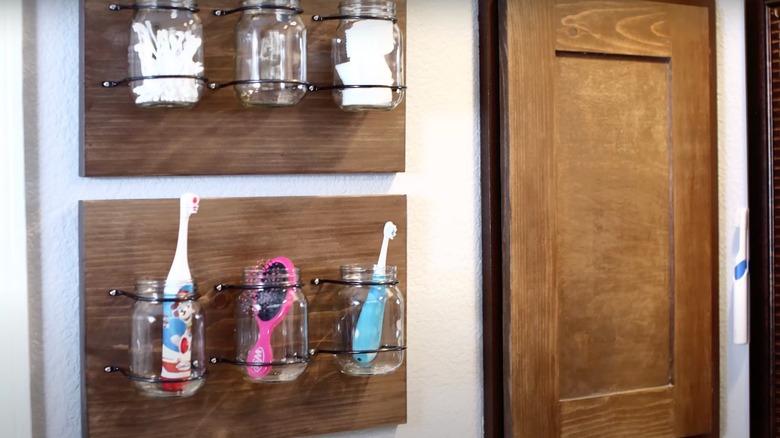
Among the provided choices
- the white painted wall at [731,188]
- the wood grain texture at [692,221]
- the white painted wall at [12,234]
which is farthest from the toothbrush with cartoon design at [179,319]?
the white painted wall at [731,188]

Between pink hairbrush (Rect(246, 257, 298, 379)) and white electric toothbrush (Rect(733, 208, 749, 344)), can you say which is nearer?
pink hairbrush (Rect(246, 257, 298, 379))

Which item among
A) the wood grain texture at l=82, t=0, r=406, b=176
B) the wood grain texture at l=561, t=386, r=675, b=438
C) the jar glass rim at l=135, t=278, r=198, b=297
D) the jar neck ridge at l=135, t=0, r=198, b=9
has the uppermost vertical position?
the jar neck ridge at l=135, t=0, r=198, b=9

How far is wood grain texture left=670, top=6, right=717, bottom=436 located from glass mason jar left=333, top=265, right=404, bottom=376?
671 mm

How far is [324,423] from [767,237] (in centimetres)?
106

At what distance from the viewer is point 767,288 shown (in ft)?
6.42

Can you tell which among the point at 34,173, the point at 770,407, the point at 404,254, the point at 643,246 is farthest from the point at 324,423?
the point at 770,407

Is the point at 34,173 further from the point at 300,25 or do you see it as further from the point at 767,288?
the point at 767,288

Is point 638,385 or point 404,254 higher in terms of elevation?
point 404,254

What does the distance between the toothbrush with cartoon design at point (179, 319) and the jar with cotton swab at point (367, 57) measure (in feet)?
1.02

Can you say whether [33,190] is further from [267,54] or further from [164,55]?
[267,54]

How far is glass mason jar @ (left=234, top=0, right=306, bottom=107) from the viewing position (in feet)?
4.68

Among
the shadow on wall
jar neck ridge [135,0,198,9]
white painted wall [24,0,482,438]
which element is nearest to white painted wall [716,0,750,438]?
white painted wall [24,0,482,438]

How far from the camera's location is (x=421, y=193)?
5.50 feet

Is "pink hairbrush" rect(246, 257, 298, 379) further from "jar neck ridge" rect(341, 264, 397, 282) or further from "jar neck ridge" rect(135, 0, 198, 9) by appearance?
"jar neck ridge" rect(135, 0, 198, 9)
